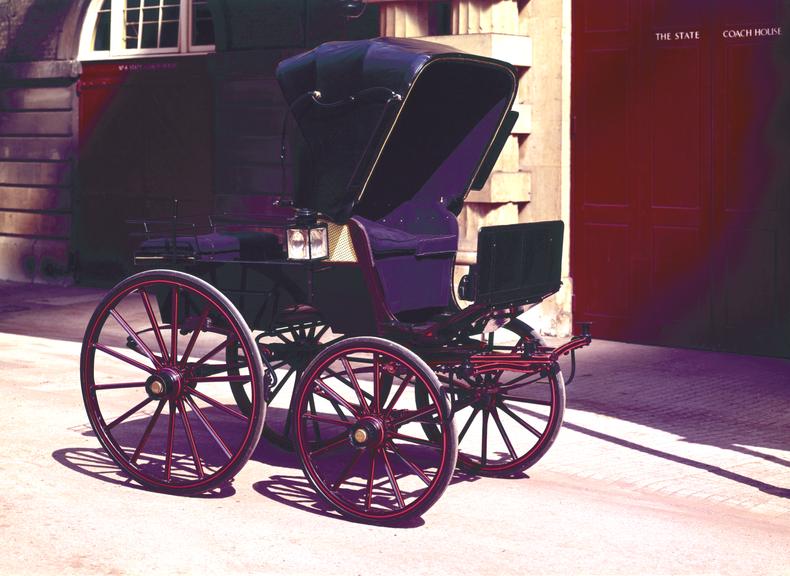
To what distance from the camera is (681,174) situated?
12250 mm

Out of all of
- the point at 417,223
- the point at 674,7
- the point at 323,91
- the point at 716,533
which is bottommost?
the point at 716,533

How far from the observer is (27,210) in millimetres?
17672

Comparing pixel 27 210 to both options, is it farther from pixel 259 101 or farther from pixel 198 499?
pixel 198 499

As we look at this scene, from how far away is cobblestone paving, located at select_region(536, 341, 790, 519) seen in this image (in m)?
7.69

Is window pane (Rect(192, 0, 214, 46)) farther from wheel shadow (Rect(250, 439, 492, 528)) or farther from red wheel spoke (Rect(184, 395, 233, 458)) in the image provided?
red wheel spoke (Rect(184, 395, 233, 458))

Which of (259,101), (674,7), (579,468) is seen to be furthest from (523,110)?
(579,468)

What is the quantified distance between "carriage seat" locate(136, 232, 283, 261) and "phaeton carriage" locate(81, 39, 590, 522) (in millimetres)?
10

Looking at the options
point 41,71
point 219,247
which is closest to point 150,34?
point 41,71

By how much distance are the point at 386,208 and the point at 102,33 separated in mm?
10346

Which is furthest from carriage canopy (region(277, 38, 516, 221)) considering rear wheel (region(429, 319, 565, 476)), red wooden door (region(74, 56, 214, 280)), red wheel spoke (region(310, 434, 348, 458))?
red wooden door (region(74, 56, 214, 280))

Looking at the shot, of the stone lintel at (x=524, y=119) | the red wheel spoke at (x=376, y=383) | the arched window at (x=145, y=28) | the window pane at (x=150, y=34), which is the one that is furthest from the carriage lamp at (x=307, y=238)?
the window pane at (x=150, y=34)

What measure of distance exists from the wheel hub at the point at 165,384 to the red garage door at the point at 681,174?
6338mm

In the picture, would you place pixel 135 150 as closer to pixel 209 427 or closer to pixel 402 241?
pixel 402 241

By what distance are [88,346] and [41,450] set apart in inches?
42.2
